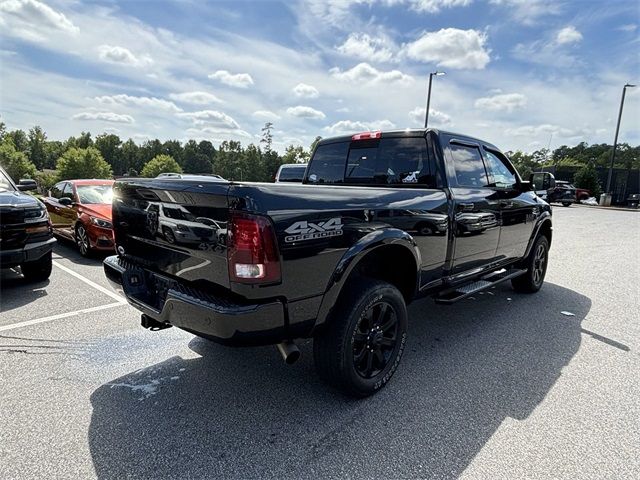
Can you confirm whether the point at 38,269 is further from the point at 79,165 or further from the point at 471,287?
the point at 79,165

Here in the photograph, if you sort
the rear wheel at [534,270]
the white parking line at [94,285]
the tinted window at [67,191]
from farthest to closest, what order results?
1. the tinted window at [67,191]
2. the rear wheel at [534,270]
3. the white parking line at [94,285]

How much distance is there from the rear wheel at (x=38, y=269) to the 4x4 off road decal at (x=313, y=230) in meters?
4.56

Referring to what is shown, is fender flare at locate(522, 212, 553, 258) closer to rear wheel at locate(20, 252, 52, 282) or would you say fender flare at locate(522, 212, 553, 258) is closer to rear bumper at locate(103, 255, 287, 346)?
rear bumper at locate(103, 255, 287, 346)

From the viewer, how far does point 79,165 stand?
54250 millimetres

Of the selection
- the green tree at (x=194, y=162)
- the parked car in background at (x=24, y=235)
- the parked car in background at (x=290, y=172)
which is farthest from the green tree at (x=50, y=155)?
the parked car in background at (x=24, y=235)

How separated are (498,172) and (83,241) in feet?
22.2

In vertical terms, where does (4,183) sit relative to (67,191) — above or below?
above

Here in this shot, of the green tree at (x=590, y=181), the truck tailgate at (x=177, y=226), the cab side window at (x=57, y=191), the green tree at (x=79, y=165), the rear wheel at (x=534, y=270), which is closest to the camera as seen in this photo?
the truck tailgate at (x=177, y=226)

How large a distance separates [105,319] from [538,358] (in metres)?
4.21

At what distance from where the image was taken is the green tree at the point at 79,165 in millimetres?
54062

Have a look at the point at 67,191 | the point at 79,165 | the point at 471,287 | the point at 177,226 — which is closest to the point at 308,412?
the point at 177,226

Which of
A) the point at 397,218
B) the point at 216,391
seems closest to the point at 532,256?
the point at 397,218

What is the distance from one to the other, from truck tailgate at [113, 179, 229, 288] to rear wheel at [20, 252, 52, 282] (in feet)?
10.1

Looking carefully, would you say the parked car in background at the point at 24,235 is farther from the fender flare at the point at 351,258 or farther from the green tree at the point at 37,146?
the green tree at the point at 37,146
